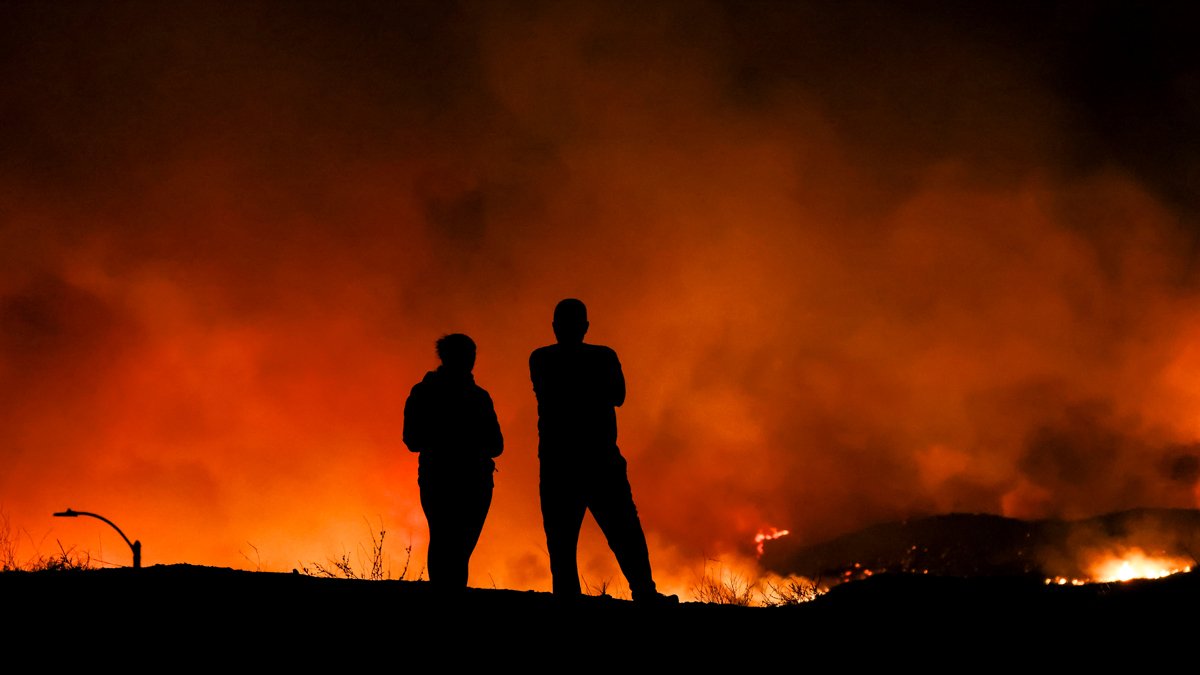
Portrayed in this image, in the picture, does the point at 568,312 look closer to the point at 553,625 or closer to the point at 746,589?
the point at 553,625

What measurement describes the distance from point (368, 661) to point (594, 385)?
98.2 inches

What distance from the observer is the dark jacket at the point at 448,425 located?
6.32 m

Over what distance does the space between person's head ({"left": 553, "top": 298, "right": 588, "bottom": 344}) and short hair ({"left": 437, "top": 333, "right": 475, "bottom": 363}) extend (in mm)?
782

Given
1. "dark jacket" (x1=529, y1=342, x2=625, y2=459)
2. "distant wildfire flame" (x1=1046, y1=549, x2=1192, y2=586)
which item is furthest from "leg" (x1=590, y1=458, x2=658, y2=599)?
"distant wildfire flame" (x1=1046, y1=549, x2=1192, y2=586)

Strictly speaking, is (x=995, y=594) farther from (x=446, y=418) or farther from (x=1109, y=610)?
(x=446, y=418)

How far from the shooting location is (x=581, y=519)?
236 inches

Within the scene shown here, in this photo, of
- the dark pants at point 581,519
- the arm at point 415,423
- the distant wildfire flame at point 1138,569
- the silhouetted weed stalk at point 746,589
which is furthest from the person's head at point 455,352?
the distant wildfire flame at point 1138,569

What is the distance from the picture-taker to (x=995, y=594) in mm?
5691

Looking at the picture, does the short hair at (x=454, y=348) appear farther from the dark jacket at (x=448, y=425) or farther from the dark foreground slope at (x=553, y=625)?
the dark foreground slope at (x=553, y=625)

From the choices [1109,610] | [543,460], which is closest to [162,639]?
[543,460]

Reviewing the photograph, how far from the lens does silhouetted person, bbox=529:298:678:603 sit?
5.94 meters

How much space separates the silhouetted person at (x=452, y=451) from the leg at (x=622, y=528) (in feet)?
3.26

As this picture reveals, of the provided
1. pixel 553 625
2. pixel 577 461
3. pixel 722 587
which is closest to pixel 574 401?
pixel 577 461

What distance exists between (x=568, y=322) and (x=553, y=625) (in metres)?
2.18
